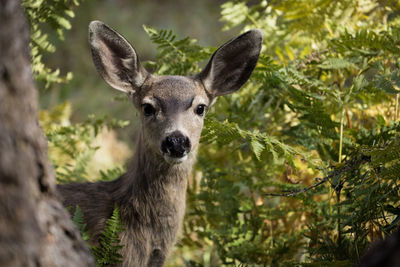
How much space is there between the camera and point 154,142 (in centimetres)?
345

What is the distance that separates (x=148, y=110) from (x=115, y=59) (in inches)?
23.6

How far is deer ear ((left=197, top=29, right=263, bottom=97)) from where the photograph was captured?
361 cm

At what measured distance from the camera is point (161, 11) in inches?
493

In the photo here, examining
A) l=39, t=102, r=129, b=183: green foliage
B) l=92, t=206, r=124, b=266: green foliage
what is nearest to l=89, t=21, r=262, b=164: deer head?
l=92, t=206, r=124, b=266: green foliage

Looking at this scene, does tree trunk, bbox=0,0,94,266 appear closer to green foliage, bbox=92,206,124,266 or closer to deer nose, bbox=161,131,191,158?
Answer: green foliage, bbox=92,206,124,266

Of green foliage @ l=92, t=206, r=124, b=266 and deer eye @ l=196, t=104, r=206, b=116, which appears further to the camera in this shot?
deer eye @ l=196, t=104, r=206, b=116

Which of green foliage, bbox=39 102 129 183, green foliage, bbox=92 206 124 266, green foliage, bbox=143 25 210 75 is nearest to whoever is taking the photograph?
green foliage, bbox=92 206 124 266

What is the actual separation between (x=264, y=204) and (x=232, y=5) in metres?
A: 2.08

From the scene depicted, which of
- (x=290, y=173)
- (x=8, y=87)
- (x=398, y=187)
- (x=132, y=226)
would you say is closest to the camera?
(x=8, y=87)

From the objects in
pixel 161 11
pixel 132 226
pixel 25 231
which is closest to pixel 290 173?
pixel 132 226

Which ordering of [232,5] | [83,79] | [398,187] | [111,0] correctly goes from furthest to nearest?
[111,0] → [83,79] → [232,5] → [398,187]

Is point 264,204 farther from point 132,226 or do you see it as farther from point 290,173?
point 132,226

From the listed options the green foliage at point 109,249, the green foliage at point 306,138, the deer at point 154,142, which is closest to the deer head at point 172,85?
the deer at point 154,142

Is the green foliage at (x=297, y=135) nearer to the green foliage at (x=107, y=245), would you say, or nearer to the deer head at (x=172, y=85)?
the green foliage at (x=107, y=245)
